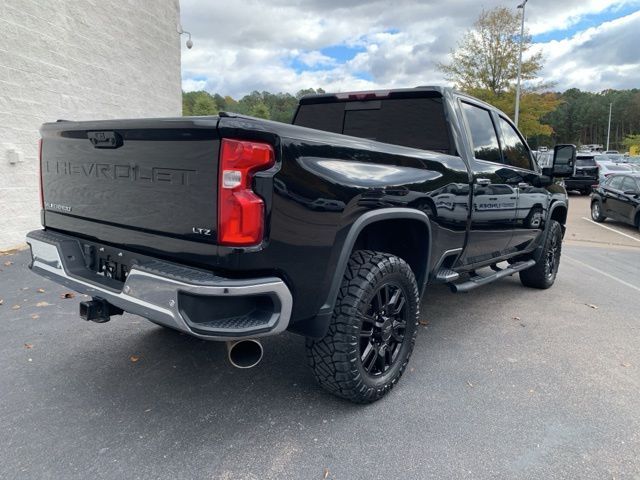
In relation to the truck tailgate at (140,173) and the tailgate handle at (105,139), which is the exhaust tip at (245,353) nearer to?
the truck tailgate at (140,173)

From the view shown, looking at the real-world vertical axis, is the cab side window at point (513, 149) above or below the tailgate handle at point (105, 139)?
above

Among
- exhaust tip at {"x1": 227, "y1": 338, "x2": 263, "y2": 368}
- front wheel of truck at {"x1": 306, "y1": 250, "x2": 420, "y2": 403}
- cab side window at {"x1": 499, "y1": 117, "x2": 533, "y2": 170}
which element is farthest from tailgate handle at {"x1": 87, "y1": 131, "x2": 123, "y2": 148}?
cab side window at {"x1": 499, "y1": 117, "x2": 533, "y2": 170}

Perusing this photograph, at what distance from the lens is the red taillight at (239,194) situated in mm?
2035

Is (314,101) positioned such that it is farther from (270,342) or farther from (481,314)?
(481,314)

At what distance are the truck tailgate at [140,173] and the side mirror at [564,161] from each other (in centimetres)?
427

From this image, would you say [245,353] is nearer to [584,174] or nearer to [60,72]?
[60,72]

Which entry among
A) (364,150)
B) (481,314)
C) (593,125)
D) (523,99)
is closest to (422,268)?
(364,150)

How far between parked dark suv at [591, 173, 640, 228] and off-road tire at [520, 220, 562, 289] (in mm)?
7870

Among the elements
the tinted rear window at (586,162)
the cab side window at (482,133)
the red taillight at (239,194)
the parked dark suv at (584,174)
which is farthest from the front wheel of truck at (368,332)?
the tinted rear window at (586,162)

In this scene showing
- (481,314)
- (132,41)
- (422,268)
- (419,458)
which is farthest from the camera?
(132,41)

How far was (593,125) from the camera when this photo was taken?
331 ft

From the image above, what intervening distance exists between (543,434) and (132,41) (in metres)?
9.93

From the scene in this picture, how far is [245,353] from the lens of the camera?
7.81 feet

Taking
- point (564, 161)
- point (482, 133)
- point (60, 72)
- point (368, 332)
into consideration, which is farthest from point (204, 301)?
point (60, 72)
